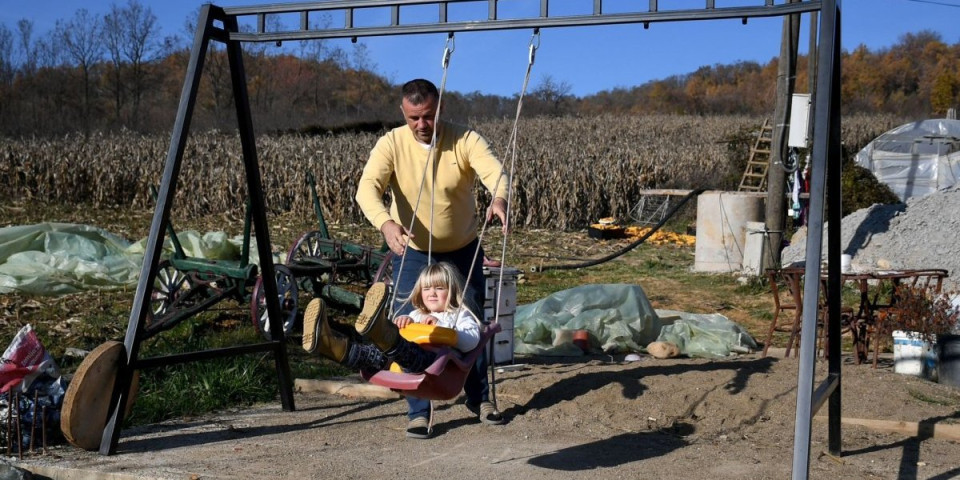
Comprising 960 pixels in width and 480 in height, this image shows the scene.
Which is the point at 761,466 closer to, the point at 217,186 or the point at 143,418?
the point at 143,418

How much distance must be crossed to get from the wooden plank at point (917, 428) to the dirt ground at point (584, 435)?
0.03 metres

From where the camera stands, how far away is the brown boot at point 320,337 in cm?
467

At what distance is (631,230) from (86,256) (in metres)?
12.2

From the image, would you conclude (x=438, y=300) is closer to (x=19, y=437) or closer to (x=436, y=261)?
(x=436, y=261)

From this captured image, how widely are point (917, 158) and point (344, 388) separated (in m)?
23.4

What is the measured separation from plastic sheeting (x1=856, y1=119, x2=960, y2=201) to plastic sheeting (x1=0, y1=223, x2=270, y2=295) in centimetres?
1932

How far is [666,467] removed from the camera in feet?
16.9

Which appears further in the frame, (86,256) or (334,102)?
(334,102)

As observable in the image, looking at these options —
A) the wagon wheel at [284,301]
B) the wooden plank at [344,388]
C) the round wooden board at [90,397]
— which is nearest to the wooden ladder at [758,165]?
the wagon wheel at [284,301]

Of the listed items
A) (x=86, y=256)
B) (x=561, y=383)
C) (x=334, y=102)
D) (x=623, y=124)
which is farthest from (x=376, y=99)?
(x=561, y=383)

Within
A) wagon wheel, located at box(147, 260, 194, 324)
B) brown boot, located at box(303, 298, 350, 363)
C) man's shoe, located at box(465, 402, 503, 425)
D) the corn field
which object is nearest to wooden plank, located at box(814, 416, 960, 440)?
man's shoe, located at box(465, 402, 503, 425)

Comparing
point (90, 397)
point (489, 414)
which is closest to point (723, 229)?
point (489, 414)

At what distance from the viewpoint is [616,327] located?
9.41 metres

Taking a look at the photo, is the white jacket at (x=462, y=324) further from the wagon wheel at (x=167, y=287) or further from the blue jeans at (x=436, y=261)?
the wagon wheel at (x=167, y=287)
